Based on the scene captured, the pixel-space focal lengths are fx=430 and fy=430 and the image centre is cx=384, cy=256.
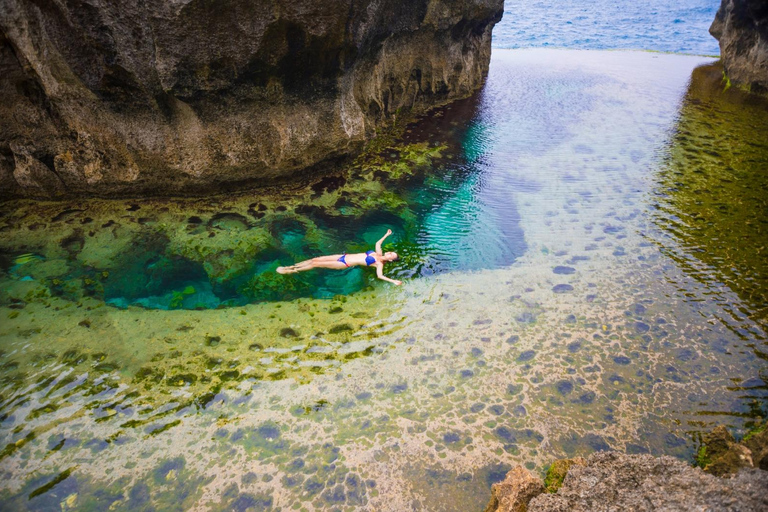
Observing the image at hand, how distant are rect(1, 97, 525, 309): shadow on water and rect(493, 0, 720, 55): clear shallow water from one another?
57.8 ft

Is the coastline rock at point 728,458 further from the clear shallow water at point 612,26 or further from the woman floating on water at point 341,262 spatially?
the clear shallow water at point 612,26

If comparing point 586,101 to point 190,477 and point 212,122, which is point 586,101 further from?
point 190,477

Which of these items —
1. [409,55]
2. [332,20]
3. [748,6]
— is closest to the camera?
[332,20]

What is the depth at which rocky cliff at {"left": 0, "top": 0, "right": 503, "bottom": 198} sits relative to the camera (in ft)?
20.0

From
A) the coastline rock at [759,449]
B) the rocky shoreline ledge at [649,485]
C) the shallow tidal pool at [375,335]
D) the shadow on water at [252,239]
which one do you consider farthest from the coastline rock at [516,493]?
the shadow on water at [252,239]

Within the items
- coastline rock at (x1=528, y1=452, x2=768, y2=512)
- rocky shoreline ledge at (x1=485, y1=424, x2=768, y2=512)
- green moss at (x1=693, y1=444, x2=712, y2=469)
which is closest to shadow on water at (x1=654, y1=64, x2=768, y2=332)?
green moss at (x1=693, y1=444, x2=712, y2=469)

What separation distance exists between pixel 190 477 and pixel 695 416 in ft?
16.9

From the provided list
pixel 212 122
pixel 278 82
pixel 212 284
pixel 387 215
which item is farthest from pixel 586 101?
pixel 212 284

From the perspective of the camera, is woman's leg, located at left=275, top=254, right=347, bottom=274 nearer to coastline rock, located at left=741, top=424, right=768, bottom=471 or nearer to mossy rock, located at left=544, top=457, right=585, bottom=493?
mossy rock, located at left=544, top=457, right=585, bottom=493

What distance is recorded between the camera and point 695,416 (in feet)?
14.9

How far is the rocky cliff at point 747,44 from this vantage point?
42.0ft

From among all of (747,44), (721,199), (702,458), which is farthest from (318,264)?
(747,44)

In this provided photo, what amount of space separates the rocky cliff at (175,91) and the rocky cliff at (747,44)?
1186 centimetres

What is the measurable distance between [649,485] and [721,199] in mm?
7907
